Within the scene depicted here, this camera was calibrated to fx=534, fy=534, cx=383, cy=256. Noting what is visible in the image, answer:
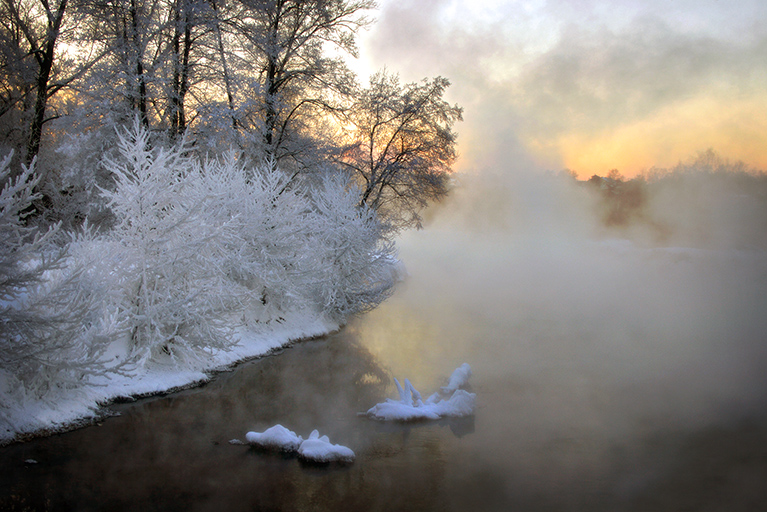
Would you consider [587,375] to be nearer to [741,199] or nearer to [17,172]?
[17,172]

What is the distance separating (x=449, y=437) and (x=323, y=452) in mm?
2102

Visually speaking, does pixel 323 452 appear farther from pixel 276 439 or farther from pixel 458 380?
pixel 458 380

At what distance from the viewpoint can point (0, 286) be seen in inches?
234

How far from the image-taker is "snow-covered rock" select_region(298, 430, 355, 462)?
22.0 feet

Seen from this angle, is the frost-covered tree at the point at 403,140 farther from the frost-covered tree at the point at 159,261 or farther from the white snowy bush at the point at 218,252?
the frost-covered tree at the point at 159,261

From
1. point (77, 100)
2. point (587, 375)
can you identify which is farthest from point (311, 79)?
point (587, 375)

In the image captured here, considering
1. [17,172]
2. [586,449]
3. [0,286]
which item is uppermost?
[17,172]

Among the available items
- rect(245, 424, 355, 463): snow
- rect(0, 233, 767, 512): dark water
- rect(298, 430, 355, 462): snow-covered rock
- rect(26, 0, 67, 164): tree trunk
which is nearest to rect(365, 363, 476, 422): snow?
rect(0, 233, 767, 512): dark water

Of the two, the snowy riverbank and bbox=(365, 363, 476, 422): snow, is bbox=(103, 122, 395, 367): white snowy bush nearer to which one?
the snowy riverbank

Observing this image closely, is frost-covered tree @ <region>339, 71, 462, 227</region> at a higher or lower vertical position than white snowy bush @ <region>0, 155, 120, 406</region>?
higher

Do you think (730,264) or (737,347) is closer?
(737,347)

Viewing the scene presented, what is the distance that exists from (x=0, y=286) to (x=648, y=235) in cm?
4834

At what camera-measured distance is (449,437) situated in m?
7.91

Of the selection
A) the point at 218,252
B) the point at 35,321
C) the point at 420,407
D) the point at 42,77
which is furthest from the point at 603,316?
the point at 42,77
